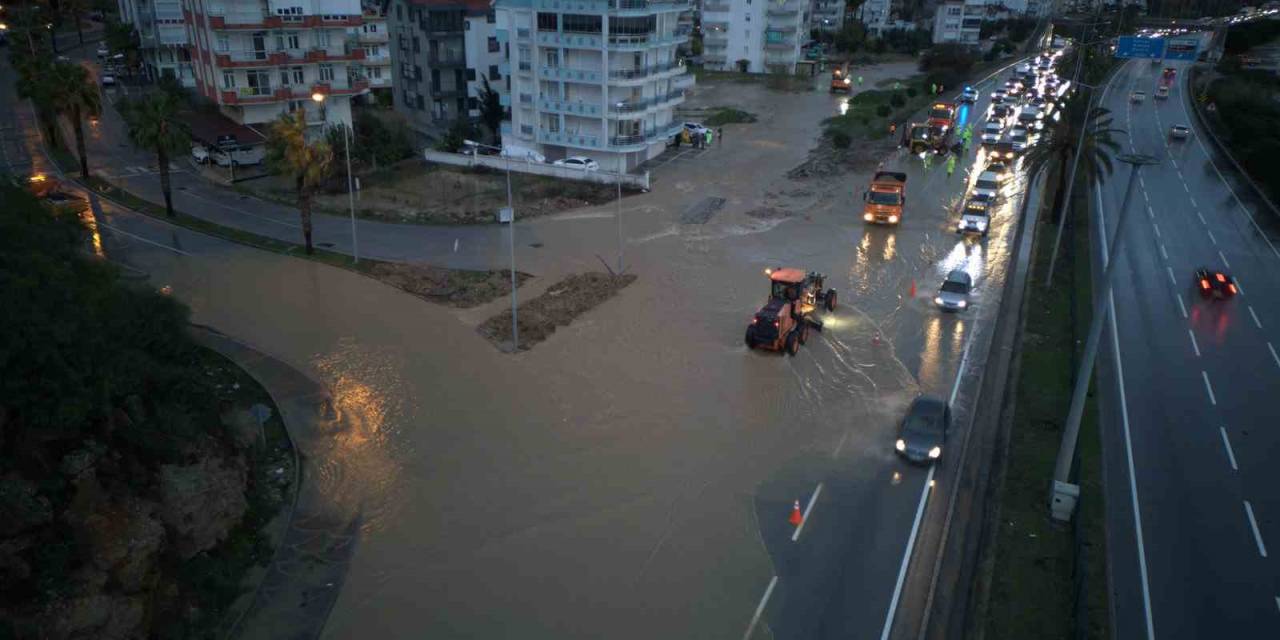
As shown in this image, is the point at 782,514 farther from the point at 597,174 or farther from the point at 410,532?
the point at 597,174

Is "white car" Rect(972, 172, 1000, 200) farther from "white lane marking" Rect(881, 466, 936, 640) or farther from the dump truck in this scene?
"white lane marking" Rect(881, 466, 936, 640)

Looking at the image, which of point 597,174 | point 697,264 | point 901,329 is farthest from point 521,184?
point 901,329

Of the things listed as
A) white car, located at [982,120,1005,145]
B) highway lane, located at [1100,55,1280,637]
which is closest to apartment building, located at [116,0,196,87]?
white car, located at [982,120,1005,145]

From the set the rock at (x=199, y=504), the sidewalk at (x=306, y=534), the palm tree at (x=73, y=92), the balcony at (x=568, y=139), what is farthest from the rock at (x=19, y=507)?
the balcony at (x=568, y=139)

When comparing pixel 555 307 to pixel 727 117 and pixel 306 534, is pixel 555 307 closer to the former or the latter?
pixel 306 534

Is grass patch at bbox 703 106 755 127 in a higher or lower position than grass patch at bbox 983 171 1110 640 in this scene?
higher

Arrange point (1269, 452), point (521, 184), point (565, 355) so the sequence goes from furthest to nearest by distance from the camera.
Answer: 1. point (521, 184)
2. point (565, 355)
3. point (1269, 452)
